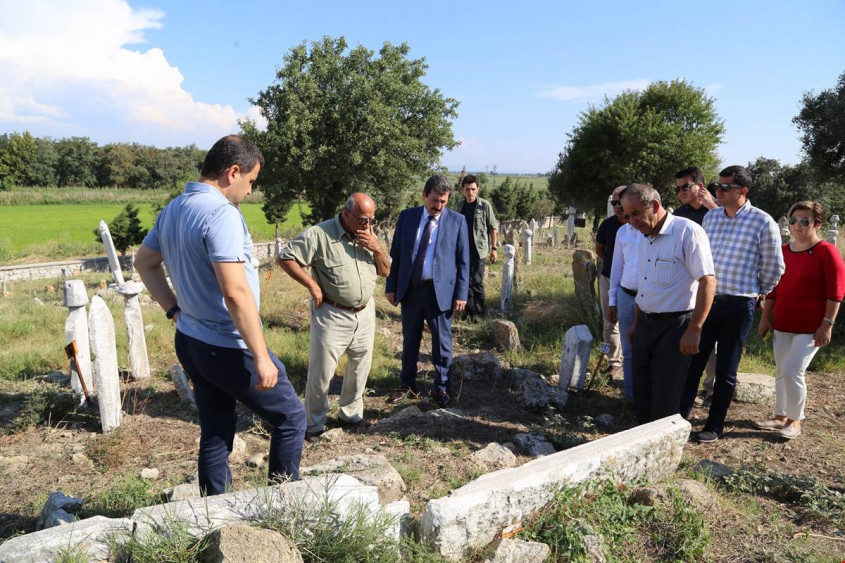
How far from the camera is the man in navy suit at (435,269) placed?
4.86m

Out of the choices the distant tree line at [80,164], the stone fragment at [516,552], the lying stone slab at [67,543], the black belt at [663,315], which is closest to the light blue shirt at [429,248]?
the black belt at [663,315]

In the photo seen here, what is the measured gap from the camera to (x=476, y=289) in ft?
25.6

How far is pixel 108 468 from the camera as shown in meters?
3.65

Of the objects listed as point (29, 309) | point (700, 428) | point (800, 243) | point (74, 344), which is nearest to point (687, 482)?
point (700, 428)

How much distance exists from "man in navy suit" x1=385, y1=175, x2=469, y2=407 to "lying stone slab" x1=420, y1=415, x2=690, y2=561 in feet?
6.05

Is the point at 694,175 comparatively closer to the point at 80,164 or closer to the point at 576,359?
the point at 576,359

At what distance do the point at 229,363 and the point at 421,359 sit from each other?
4.05m

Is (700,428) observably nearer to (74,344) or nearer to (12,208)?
(74,344)

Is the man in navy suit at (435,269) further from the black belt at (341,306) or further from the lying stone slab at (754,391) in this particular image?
the lying stone slab at (754,391)

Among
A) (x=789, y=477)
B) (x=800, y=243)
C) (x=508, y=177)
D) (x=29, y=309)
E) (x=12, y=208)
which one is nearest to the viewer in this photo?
(x=789, y=477)

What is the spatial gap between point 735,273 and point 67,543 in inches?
179

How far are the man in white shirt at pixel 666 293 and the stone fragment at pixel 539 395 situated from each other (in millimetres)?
1063

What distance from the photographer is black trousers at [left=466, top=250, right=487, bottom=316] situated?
24.8 feet

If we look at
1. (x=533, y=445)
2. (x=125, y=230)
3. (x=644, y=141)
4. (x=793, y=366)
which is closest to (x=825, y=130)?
(x=644, y=141)
